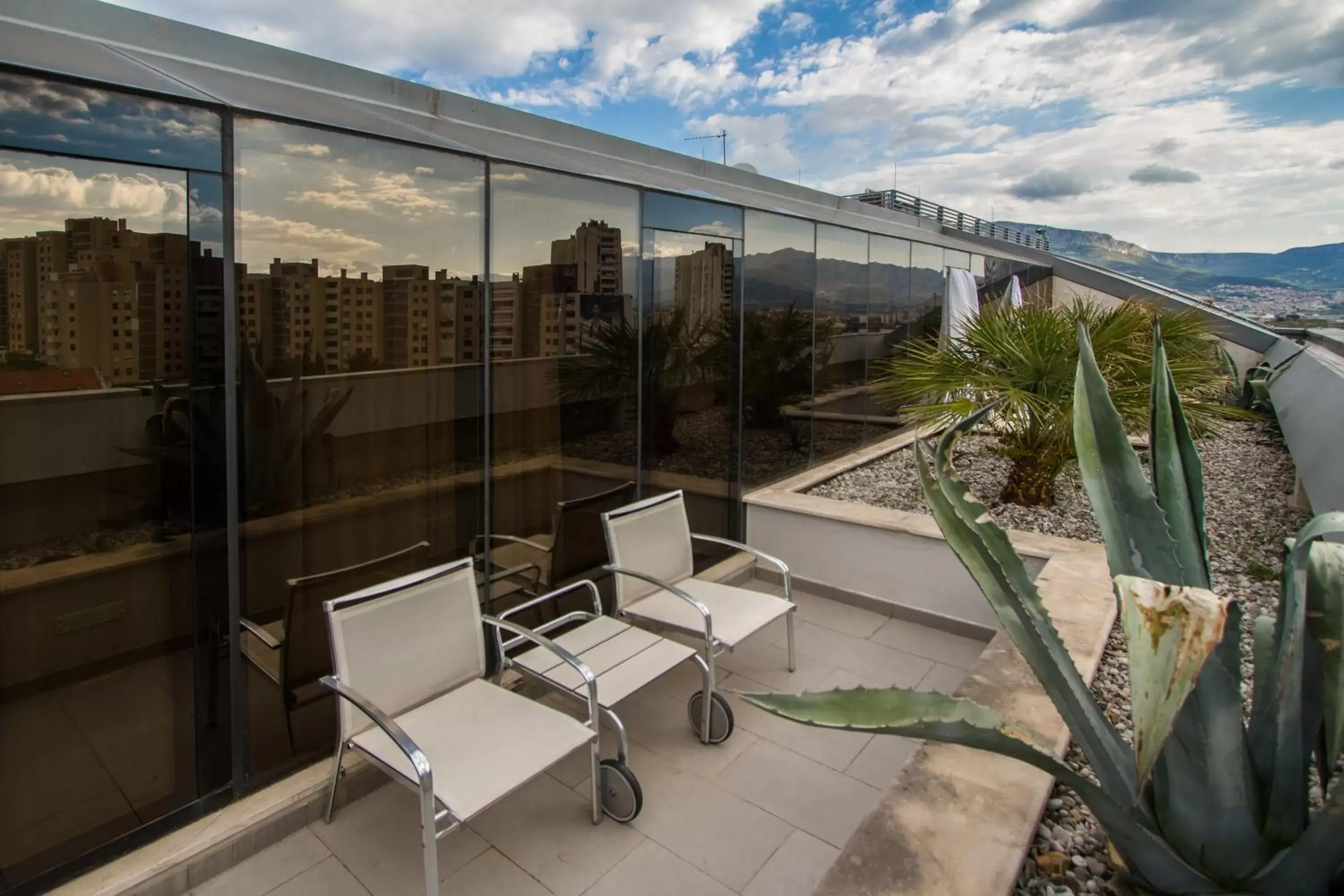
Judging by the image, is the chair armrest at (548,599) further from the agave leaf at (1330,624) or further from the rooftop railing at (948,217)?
the rooftop railing at (948,217)

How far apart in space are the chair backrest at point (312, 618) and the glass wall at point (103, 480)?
0.26 meters

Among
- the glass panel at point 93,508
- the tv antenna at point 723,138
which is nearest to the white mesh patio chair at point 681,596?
the glass panel at point 93,508

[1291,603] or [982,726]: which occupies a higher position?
[1291,603]

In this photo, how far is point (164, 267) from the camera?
7.81 ft

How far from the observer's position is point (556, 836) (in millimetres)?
2744

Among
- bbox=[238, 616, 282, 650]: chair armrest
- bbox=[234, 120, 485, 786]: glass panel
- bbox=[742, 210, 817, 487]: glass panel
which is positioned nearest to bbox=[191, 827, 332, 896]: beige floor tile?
bbox=[234, 120, 485, 786]: glass panel

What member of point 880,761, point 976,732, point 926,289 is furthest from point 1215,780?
point 926,289

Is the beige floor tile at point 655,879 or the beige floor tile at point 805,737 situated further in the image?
the beige floor tile at point 805,737

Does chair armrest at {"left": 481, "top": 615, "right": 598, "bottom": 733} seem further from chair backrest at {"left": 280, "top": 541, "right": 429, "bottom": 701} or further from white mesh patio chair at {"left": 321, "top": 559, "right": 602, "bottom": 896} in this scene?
chair backrest at {"left": 280, "top": 541, "right": 429, "bottom": 701}

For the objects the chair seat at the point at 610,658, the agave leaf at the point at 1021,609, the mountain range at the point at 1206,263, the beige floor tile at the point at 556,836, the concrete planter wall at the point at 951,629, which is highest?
the mountain range at the point at 1206,263

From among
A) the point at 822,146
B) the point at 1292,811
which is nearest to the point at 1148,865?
the point at 1292,811

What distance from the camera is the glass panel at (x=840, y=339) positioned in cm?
626

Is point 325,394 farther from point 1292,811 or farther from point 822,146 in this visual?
point 822,146

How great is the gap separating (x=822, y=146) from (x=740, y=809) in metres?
16.9
